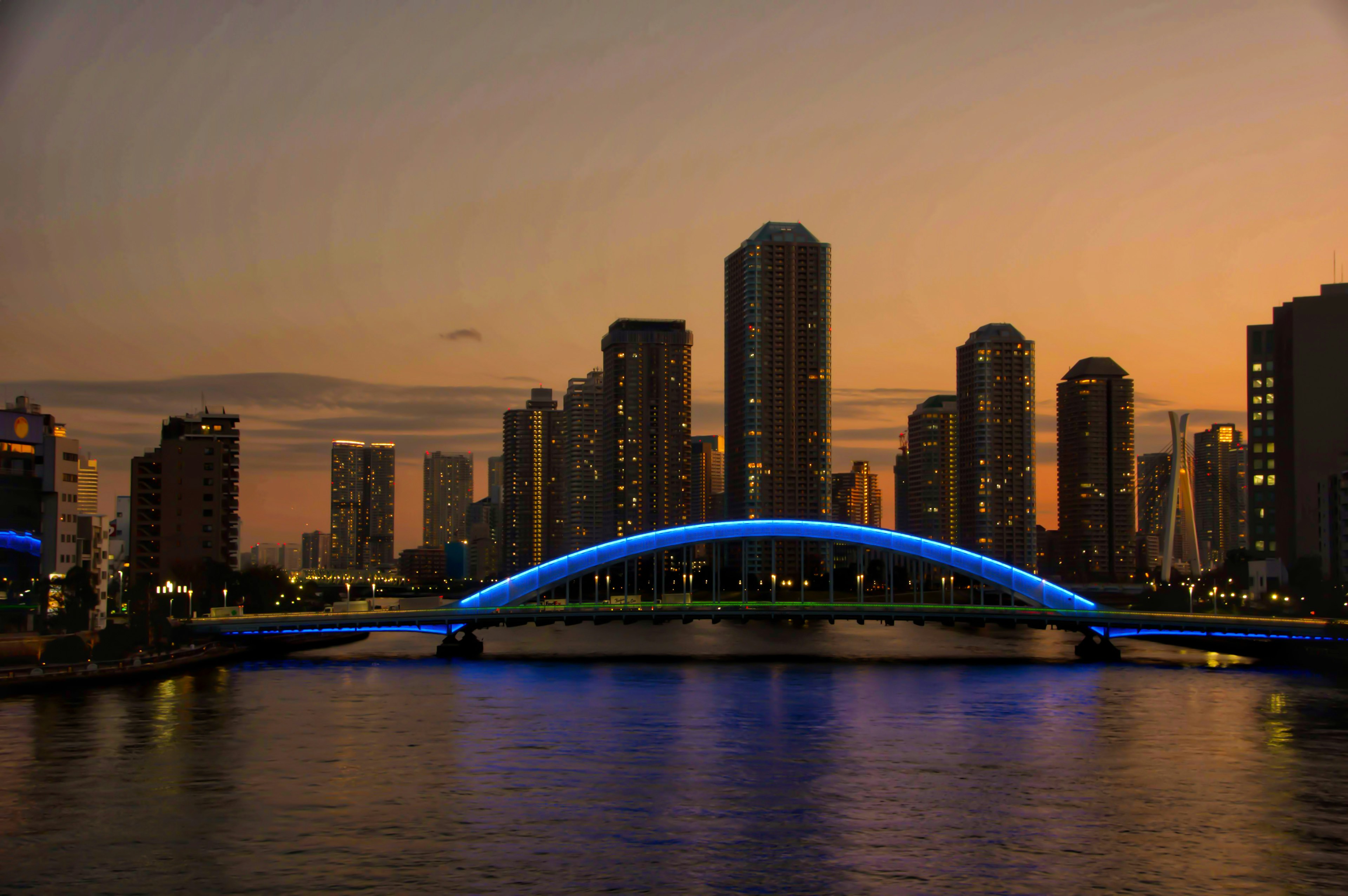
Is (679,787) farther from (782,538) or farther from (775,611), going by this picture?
(782,538)

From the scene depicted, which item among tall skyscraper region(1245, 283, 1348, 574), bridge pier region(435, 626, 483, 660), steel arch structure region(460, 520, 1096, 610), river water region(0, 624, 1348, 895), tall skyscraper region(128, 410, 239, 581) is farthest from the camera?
tall skyscraper region(1245, 283, 1348, 574)

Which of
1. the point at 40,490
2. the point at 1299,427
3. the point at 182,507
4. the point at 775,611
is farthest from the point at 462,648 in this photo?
the point at 1299,427

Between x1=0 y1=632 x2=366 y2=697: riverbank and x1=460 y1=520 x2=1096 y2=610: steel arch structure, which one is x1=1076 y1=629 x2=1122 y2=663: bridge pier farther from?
x1=0 y1=632 x2=366 y2=697: riverbank

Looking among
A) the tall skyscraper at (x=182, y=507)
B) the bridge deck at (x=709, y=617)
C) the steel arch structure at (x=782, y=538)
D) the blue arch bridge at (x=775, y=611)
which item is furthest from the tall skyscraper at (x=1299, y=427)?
the tall skyscraper at (x=182, y=507)

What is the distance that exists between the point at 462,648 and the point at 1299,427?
94304 millimetres

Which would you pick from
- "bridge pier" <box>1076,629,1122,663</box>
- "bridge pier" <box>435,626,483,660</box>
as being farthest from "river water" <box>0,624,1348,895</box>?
"bridge pier" <box>435,626,483,660</box>

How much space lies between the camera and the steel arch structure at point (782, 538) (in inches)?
3708

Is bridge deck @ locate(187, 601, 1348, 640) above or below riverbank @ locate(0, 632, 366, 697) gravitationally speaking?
above

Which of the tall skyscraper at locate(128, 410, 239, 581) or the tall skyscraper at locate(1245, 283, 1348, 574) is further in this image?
the tall skyscraper at locate(1245, 283, 1348, 574)

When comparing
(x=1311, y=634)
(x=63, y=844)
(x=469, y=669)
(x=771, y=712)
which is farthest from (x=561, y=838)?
→ (x=1311, y=634)

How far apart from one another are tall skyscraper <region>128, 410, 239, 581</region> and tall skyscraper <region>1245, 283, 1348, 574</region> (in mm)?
102751

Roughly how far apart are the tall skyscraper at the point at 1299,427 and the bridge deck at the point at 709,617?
56.2 meters

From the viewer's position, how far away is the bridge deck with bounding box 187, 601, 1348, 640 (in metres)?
83.6

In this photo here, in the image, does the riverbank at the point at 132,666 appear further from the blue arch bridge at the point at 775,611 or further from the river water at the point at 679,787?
the river water at the point at 679,787
